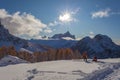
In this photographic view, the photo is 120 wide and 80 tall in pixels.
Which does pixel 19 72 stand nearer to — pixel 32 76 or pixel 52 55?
pixel 32 76

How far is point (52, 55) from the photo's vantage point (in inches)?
7264

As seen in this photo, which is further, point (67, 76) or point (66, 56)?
point (66, 56)

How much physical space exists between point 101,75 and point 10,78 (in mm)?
13807

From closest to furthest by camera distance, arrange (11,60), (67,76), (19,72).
→ 1. (67,76)
2. (19,72)
3. (11,60)

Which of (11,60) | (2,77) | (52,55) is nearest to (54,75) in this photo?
(2,77)

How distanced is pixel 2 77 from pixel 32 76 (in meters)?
5.07

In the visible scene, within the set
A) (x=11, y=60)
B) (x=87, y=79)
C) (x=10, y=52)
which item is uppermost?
(x=10, y=52)

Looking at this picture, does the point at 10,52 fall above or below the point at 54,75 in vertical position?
above

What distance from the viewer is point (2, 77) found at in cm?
3856

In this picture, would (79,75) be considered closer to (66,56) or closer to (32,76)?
(32,76)

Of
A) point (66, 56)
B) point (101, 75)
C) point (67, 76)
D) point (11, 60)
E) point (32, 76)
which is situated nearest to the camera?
point (101, 75)

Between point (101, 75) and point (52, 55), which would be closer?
point (101, 75)

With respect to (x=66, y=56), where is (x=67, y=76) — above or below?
below

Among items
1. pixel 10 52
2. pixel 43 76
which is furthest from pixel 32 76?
pixel 10 52
